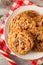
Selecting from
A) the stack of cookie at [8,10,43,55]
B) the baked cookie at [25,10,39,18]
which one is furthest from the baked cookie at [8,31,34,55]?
the baked cookie at [25,10,39,18]

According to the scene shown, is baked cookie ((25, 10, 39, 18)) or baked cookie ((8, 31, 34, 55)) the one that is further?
baked cookie ((25, 10, 39, 18))

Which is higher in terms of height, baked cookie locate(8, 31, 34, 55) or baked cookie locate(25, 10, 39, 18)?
baked cookie locate(25, 10, 39, 18)

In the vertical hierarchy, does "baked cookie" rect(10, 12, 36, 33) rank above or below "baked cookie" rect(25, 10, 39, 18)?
below

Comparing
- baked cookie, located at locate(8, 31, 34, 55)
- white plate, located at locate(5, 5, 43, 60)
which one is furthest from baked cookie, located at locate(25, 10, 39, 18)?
baked cookie, located at locate(8, 31, 34, 55)

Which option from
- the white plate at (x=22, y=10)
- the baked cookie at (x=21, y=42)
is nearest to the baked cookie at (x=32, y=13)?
the white plate at (x=22, y=10)

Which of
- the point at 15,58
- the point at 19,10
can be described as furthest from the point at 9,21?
the point at 15,58

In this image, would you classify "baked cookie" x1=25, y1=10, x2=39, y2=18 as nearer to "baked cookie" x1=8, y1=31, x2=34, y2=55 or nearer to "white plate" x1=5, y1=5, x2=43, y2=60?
"white plate" x1=5, y1=5, x2=43, y2=60

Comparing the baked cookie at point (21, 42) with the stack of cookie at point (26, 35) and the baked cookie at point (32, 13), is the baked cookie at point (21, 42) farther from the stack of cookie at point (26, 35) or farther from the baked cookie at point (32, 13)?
the baked cookie at point (32, 13)

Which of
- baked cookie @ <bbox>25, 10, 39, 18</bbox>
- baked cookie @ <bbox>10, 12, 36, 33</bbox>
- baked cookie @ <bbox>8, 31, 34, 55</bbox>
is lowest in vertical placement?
baked cookie @ <bbox>8, 31, 34, 55</bbox>

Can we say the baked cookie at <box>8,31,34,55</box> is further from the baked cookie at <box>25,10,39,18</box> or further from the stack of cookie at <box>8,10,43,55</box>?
the baked cookie at <box>25,10,39,18</box>
